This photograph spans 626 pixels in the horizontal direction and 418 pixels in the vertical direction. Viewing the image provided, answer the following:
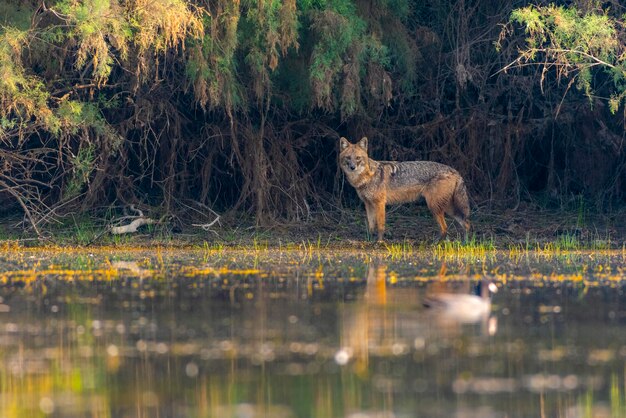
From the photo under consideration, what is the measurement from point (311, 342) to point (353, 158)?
8155mm

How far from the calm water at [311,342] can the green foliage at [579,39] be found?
12.1 ft

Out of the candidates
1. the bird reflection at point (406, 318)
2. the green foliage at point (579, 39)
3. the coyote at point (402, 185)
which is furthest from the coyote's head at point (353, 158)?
the bird reflection at point (406, 318)

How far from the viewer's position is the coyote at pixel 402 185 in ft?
50.4

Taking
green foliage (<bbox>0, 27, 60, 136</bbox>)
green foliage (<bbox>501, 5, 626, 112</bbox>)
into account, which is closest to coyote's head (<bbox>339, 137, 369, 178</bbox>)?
green foliage (<bbox>501, 5, 626, 112</bbox>)

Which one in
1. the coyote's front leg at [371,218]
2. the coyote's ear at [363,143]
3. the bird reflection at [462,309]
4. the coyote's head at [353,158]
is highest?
the coyote's ear at [363,143]

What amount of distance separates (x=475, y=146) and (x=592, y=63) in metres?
2.56

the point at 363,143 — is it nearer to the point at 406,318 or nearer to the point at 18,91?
the point at 18,91

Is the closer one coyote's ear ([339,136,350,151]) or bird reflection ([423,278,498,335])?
bird reflection ([423,278,498,335])

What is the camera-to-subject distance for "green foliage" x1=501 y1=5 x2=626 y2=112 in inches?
563

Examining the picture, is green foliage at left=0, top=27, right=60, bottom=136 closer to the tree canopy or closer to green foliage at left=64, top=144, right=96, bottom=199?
the tree canopy

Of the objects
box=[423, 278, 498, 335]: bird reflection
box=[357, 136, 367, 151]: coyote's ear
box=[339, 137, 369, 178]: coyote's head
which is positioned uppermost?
box=[357, 136, 367, 151]: coyote's ear

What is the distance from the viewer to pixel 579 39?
14461 millimetres

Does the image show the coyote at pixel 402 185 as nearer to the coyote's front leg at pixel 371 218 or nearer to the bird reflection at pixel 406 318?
the coyote's front leg at pixel 371 218

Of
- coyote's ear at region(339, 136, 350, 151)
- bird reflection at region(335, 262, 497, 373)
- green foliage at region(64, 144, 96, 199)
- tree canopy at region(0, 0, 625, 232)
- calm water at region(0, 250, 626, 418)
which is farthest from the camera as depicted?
coyote's ear at region(339, 136, 350, 151)
